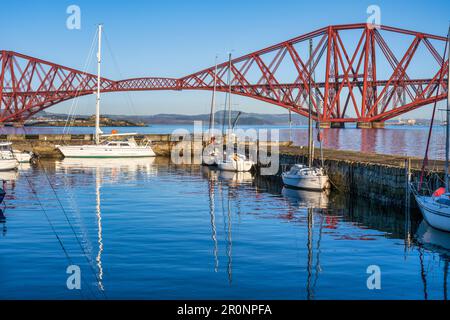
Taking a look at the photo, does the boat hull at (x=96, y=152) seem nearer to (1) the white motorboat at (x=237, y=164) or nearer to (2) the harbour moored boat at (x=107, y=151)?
(2) the harbour moored boat at (x=107, y=151)

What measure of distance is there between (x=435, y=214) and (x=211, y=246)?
6.89 meters

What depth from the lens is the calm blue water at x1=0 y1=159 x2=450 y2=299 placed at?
12617 mm

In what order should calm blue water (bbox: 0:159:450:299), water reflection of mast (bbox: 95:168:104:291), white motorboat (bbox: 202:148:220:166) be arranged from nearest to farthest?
calm blue water (bbox: 0:159:450:299) < water reflection of mast (bbox: 95:168:104:291) < white motorboat (bbox: 202:148:220:166)

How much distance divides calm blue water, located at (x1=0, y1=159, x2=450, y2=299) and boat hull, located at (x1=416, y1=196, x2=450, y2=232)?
312mm

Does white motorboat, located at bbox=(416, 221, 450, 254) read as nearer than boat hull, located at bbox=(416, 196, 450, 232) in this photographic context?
Yes

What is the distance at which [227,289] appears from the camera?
12484mm

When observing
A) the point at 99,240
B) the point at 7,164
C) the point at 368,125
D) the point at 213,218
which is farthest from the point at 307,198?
the point at 368,125

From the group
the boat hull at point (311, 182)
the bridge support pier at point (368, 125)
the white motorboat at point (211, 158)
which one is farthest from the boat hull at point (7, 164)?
the bridge support pier at point (368, 125)

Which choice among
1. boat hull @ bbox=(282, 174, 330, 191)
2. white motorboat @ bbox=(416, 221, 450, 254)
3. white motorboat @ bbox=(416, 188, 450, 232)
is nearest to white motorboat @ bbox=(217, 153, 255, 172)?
boat hull @ bbox=(282, 174, 330, 191)

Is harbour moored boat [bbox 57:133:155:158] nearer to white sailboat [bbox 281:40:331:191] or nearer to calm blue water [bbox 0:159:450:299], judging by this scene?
calm blue water [bbox 0:159:450:299]

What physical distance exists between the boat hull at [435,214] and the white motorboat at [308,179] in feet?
33.5

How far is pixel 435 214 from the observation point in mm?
19312

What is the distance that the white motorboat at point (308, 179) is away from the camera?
30.5 metres

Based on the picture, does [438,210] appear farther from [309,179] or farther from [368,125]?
[368,125]
